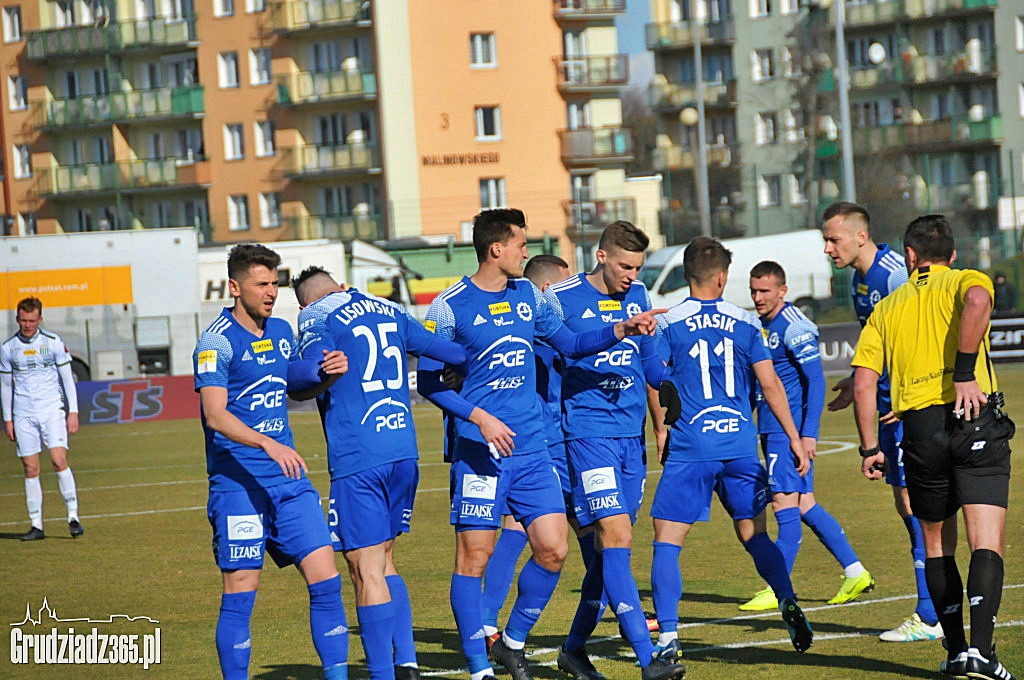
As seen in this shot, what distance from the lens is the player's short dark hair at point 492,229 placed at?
25.2 feet

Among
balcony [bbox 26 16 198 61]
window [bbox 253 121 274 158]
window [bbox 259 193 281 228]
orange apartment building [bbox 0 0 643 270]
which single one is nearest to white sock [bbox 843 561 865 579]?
orange apartment building [bbox 0 0 643 270]

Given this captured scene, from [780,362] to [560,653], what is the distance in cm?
293

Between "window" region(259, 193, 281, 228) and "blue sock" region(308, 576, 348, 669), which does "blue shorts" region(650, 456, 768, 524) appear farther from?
"window" region(259, 193, 281, 228)

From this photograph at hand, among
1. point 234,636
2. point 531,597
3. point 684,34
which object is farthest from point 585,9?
point 234,636

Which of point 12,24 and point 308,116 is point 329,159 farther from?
point 12,24

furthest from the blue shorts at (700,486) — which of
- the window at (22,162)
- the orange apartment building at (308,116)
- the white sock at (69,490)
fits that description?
the window at (22,162)

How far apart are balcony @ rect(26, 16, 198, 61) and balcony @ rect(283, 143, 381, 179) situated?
317 inches

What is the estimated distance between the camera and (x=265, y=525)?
7.05 m

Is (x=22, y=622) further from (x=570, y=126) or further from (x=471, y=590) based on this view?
(x=570, y=126)

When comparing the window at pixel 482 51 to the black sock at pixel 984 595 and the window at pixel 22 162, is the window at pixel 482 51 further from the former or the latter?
the black sock at pixel 984 595

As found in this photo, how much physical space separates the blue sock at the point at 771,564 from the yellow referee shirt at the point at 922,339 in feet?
4.08

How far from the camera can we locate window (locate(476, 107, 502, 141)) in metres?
62.6

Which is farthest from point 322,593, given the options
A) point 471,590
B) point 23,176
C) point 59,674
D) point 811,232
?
point 23,176

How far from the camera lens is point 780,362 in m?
9.72
